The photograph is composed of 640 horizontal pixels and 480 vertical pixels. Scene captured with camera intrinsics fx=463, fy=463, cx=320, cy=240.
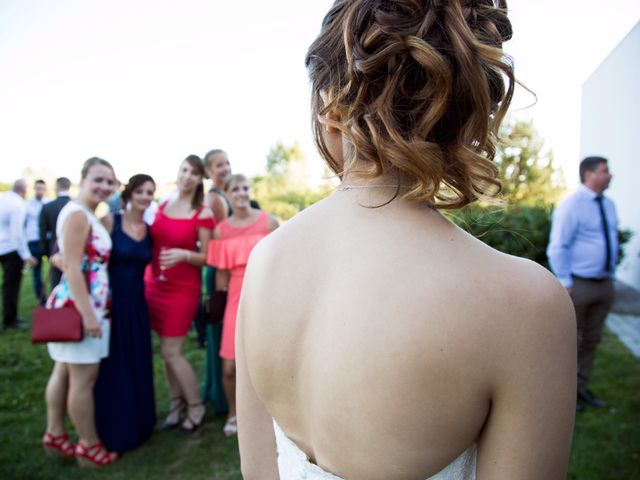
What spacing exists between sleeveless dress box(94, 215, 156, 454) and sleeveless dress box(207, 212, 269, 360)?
0.59m

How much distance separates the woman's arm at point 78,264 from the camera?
3402mm

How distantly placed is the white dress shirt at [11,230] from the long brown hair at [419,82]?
8248 millimetres

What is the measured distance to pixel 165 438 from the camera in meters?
4.14

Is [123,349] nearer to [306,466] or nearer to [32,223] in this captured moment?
[306,466]

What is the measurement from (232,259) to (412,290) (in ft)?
11.1

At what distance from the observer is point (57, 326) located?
338 cm

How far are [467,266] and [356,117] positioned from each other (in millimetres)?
352

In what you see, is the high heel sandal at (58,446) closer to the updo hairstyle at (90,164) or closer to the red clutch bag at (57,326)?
the red clutch bag at (57,326)

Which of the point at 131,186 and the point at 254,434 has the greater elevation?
the point at 131,186

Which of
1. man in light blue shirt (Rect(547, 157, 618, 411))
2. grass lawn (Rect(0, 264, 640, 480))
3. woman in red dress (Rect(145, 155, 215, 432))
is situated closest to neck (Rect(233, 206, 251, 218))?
woman in red dress (Rect(145, 155, 215, 432))

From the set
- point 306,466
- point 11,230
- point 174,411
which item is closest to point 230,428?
point 174,411

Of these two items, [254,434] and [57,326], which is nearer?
[254,434]

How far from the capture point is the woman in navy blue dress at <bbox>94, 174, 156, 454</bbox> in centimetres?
381

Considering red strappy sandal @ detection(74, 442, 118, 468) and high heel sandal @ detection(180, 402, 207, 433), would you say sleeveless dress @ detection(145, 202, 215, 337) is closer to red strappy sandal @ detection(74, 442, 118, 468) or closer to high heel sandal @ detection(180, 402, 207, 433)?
high heel sandal @ detection(180, 402, 207, 433)
